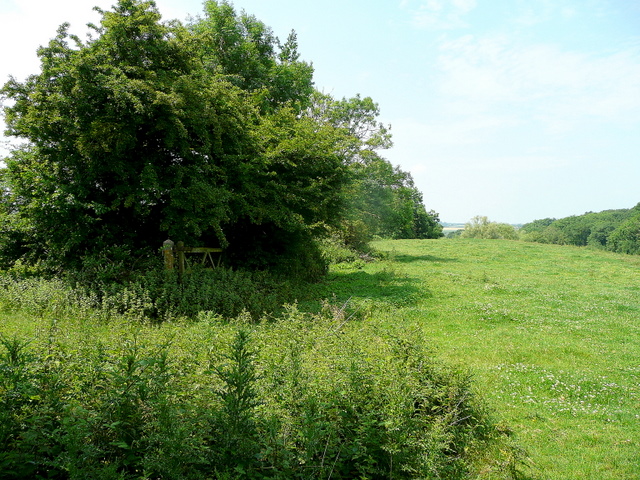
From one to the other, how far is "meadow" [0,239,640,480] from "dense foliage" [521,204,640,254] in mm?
66990

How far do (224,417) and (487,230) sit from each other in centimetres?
7213

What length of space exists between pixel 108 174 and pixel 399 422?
11.3 m

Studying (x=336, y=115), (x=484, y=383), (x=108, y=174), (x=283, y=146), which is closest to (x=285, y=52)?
(x=336, y=115)

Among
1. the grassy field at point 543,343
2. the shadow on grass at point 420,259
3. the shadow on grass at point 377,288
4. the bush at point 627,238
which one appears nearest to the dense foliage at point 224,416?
the grassy field at point 543,343

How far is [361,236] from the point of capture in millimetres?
26938

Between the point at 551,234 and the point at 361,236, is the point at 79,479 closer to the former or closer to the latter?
the point at 361,236

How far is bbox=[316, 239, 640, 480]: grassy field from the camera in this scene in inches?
205

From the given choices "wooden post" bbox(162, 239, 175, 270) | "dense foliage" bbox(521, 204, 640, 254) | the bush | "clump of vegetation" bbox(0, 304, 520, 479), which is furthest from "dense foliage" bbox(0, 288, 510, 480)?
"dense foliage" bbox(521, 204, 640, 254)

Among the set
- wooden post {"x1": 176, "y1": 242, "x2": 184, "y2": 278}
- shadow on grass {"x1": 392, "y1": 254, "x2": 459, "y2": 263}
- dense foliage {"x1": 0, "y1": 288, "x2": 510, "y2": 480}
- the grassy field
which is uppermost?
wooden post {"x1": 176, "y1": 242, "x2": 184, "y2": 278}

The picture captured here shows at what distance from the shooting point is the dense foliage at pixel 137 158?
1080 centimetres

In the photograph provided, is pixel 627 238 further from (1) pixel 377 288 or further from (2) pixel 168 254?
(2) pixel 168 254

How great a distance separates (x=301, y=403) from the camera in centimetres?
394

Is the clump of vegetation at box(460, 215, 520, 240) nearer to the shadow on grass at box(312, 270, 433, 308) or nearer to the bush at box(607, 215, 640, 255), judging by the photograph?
the bush at box(607, 215, 640, 255)

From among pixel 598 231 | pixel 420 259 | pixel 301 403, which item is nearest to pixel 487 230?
pixel 598 231
